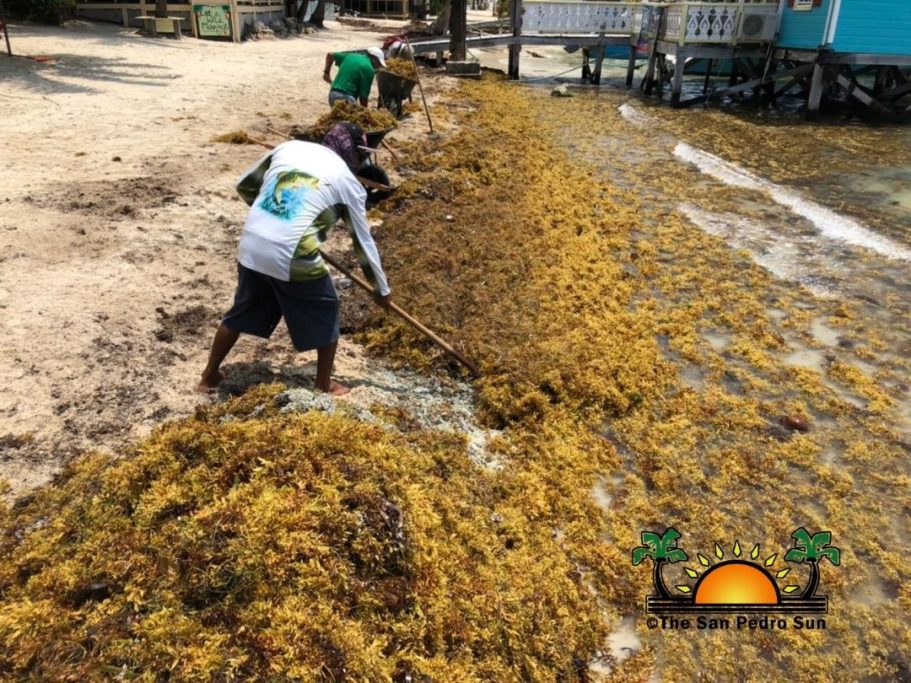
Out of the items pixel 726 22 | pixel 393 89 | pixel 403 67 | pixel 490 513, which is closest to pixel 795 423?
pixel 490 513

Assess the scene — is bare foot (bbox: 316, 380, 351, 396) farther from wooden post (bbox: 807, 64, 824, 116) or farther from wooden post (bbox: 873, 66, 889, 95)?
wooden post (bbox: 873, 66, 889, 95)

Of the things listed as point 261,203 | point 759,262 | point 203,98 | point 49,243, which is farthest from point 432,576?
point 203,98

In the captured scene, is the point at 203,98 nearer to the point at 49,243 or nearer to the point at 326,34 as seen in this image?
Result: the point at 49,243

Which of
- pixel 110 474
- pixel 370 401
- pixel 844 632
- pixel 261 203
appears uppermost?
pixel 261 203

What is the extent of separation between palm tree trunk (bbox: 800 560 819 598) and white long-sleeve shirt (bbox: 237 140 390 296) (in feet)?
9.25

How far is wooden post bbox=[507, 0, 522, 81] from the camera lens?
1992 centimetres

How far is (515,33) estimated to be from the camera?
20.3 m

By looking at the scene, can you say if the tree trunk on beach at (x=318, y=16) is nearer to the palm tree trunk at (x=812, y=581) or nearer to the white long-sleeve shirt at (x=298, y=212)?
the white long-sleeve shirt at (x=298, y=212)

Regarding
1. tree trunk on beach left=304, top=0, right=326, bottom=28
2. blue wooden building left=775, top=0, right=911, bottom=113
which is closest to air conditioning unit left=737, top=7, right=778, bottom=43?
blue wooden building left=775, top=0, right=911, bottom=113

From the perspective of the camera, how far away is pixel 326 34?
1080 inches

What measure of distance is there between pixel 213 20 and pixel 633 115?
13385mm

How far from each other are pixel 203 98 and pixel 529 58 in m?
20.7

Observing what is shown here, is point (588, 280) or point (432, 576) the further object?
point (588, 280)

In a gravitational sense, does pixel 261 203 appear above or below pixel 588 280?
above
